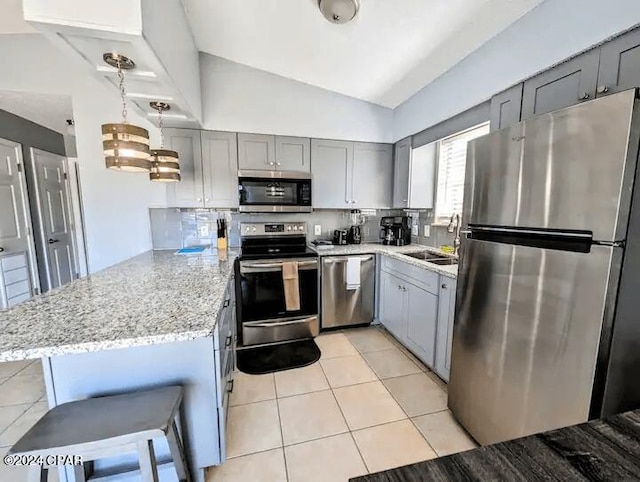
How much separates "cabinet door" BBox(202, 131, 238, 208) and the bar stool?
219 centimetres

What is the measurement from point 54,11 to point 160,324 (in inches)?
54.4

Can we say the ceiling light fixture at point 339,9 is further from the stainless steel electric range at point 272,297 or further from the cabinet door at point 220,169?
the stainless steel electric range at point 272,297

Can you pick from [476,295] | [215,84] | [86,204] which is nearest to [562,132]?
[476,295]

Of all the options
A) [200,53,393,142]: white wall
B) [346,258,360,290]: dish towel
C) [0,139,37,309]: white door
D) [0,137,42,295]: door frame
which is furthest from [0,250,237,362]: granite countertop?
[0,137,42,295]: door frame

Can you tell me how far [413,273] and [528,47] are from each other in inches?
67.7

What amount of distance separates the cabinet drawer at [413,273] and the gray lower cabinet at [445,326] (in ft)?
0.32

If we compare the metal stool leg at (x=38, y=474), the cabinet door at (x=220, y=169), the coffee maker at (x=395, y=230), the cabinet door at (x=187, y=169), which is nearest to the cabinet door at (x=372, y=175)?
the coffee maker at (x=395, y=230)

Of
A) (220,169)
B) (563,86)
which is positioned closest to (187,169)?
(220,169)

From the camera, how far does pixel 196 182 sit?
295 cm

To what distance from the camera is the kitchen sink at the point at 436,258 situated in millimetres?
2623

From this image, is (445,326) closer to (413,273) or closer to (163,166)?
(413,273)

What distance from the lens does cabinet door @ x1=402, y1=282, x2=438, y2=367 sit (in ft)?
7.47

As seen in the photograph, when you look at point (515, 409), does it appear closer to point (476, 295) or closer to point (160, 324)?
point (476, 295)

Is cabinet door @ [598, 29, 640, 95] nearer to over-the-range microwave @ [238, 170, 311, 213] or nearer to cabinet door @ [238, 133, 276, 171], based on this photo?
over-the-range microwave @ [238, 170, 311, 213]
